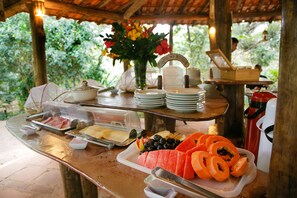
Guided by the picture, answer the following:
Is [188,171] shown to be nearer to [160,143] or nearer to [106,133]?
[160,143]

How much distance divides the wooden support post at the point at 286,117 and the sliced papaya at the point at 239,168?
208 mm

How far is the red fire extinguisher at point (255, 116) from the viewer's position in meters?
1.62

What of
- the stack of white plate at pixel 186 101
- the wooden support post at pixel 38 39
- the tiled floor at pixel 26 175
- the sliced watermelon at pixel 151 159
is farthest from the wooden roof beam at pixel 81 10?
the sliced watermelon at pixel 151 159

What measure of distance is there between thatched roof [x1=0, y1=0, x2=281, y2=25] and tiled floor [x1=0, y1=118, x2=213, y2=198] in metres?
2.82

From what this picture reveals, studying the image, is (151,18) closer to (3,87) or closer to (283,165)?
(3,87)

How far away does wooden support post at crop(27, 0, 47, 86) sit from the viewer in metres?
3.79

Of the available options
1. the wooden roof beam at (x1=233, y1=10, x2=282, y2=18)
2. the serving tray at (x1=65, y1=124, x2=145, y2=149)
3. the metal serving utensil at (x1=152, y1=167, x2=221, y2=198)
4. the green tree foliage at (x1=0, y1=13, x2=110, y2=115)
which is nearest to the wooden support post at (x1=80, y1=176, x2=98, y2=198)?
the serving tray at (x1=65, y1=124, x2=145, y2=149)

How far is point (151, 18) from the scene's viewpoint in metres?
5.99

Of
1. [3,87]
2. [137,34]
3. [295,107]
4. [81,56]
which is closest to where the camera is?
[295,107]

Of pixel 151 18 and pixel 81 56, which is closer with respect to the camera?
pixel 151 18

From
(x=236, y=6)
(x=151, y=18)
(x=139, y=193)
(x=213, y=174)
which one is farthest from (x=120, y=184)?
(x=236, y=6)

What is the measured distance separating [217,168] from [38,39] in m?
4.10

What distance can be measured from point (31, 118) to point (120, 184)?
1515 mm

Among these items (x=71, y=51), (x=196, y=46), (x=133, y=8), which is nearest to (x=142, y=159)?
(x=133, y=8)
